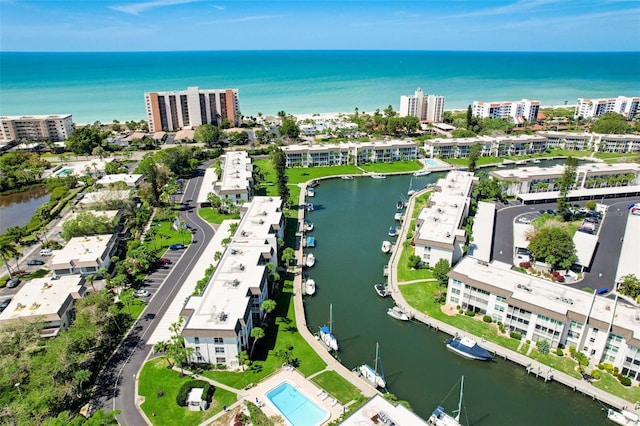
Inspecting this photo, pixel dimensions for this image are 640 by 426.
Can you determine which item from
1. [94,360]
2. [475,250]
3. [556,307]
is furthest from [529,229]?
[94,360]

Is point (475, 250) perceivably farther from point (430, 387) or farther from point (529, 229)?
point (430, 387)

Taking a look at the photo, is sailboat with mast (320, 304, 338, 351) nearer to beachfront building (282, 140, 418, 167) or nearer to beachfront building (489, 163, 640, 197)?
beachfront building (489, 163, 640, 197)

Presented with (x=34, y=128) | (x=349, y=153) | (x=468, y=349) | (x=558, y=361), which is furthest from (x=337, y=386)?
(x=34, y=128)

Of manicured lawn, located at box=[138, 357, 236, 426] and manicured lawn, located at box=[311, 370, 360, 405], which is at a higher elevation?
manicured lawn, located at box=[311, 370, 360, 405]

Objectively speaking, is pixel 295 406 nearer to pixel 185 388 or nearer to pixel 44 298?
pixel 185 388

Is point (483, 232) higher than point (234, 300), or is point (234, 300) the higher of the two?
point (234, 300)

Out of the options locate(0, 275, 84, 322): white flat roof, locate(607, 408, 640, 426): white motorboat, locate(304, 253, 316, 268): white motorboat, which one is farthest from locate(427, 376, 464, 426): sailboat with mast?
locate(0, 275, 84, 322): white flat roof

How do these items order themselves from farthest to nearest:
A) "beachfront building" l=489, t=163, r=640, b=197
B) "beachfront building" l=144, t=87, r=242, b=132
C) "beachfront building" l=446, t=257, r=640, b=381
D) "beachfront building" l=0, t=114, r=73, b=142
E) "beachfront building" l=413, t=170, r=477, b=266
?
"beachfront building" l=144, t=87, r=242, b=132 < "beachfront building" l=0, t=114, r=73, b=142 < "beachfront building" l=489, t=163, r=640, b=197 < "beachfront building" l=413, t=170, r=477, b=266 < "beachfront building" l=446, t=257, r=640, b=381
